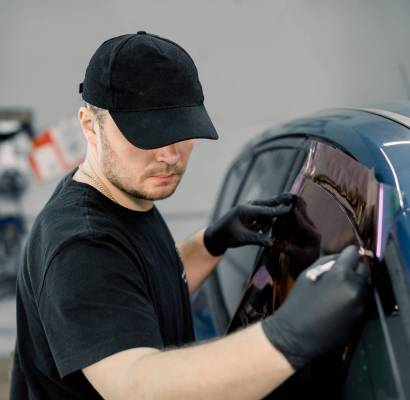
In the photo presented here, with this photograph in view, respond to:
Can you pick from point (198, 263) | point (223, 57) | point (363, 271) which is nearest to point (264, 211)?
point (198, 263)

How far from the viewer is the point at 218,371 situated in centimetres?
95

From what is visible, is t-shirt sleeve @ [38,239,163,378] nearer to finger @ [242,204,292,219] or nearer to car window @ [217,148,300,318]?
finger @ [242,204,292,219]

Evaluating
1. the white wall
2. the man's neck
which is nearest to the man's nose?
the man's neck

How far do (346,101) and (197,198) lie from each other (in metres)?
1.22

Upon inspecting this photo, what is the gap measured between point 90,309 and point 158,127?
0.37m

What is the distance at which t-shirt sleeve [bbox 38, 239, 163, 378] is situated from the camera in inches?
40.3

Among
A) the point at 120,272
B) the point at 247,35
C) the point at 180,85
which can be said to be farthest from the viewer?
the point at 247,35

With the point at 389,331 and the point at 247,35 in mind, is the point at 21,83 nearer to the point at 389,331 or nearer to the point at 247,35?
the point at 247,35

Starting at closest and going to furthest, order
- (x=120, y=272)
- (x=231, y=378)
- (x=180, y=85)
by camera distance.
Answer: (x=231, y=378), (x=120, y=272), (x=180, y=85)

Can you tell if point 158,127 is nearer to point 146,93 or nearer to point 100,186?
point 146,93

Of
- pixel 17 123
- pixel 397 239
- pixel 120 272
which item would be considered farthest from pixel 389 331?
pixel 17 123

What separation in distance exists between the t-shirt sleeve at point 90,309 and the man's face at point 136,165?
0.68 feet

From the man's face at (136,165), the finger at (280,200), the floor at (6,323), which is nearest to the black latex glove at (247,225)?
the finger at (280,200)

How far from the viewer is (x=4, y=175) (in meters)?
4.24
